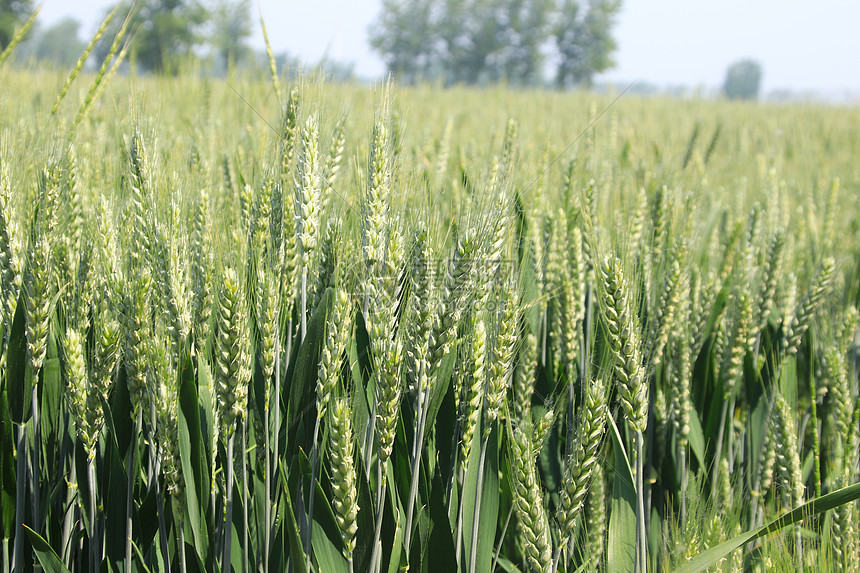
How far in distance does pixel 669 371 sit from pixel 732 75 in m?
123

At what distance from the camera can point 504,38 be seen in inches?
2186

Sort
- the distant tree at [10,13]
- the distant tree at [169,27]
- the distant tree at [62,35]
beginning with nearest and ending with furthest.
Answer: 1. the distant tree at [10,13]
2. the distant tree at [169,27]
3. the distant tree at [62,35]

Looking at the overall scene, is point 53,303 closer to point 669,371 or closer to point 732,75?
point 669,371

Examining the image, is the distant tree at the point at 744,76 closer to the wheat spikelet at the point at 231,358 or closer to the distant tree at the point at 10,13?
the distant tree at the point at 10,13

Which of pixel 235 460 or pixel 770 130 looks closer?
pixel 235 460

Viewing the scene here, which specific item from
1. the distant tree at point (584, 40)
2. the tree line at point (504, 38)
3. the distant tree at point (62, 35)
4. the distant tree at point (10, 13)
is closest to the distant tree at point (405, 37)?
the tree line at point (504, 38)

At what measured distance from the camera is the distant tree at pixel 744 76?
97.3 m

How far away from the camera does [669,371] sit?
163cm

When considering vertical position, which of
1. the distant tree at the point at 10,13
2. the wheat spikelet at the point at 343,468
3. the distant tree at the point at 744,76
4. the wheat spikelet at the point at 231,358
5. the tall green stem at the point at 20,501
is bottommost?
the tall green stem at the point at 20,501

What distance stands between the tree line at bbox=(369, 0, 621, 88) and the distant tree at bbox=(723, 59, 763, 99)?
170 feet

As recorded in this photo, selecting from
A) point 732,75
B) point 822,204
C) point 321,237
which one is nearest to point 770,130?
point 822,204

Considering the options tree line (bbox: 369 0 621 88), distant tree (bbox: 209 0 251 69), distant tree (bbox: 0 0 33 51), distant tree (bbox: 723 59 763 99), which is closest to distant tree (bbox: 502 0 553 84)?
tree line (bbox: 369 0 621 88)

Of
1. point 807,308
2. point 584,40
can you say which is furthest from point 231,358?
point 584,40

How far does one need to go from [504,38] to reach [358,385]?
59.7 meters
